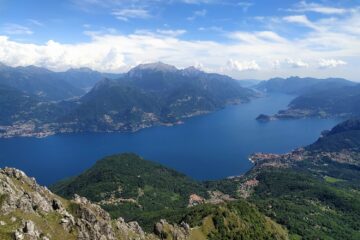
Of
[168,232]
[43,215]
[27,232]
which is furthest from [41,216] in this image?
[168,232]

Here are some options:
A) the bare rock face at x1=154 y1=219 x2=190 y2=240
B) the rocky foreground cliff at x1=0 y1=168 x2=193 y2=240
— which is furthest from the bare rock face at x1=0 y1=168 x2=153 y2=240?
the bare rock face at x1=154 y1=219 x2=190 y2=240

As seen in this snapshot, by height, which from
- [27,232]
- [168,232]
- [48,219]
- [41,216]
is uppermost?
[27,232]

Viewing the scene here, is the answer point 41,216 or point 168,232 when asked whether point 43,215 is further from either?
point 168,232

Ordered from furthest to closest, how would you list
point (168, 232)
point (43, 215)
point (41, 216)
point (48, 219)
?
point (168, 232), point (43, 215), point (48, 219), point (41, 216)

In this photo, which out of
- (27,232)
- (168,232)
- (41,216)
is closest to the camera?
(27,232)

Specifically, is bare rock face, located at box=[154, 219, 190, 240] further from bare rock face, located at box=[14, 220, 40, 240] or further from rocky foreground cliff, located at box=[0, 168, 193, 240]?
bare rock face, located at box=[14, 220, 40, 240]

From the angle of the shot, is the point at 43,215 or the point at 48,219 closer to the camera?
the point at 48,219

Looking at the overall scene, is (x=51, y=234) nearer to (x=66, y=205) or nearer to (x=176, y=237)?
(x=66, y=205)

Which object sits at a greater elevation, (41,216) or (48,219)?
(41,216)

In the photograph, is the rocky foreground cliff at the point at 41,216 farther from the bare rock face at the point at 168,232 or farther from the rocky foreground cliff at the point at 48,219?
the bare rock face at the point at 168,232
